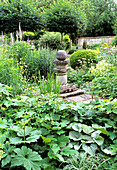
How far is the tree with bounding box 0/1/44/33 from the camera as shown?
31.9 ft

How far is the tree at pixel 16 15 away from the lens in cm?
971

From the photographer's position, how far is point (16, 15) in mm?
9742

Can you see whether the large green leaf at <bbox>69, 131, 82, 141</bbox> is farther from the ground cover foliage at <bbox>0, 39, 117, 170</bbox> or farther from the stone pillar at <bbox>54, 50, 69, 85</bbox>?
the stone pillar at <bbox>54, 50, 69, 85</bbox>

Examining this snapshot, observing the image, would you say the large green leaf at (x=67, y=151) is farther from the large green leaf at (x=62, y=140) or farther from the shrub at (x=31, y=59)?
the shrub at (x=31, y=59)

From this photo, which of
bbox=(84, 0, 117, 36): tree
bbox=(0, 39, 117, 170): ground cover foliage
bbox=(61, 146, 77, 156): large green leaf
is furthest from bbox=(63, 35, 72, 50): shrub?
bbox=(61, 146, 77, 156): large green leaf

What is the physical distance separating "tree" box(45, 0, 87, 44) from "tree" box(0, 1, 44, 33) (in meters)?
1.34

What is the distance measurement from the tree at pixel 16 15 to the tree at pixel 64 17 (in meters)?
1.34

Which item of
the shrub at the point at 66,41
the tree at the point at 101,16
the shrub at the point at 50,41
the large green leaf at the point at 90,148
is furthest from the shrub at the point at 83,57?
the tree at the point at 101,16

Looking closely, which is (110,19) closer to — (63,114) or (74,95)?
(74,95)

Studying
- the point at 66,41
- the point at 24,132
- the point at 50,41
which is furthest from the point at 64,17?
the point at 24,132

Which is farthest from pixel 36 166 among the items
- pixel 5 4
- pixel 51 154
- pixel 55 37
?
pixel 55 37

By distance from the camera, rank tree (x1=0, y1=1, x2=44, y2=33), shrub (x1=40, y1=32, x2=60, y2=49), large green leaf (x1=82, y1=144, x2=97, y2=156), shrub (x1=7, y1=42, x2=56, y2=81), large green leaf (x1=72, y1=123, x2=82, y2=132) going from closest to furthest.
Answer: large green leaf (x1=82, y1=144, x2=97, y2=156), large green leaf (x1=72, y1=123, x2=82, y2=132), shrub (x1=7, y1=42, x2=56, y2=81), tree (x1=0, y1=1, x2=44, y2=33), shrub (x1=40, y1=32, x2=60, y2=49)

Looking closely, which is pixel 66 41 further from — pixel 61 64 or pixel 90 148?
pixel 90 148

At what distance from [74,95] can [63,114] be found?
8.41ft
